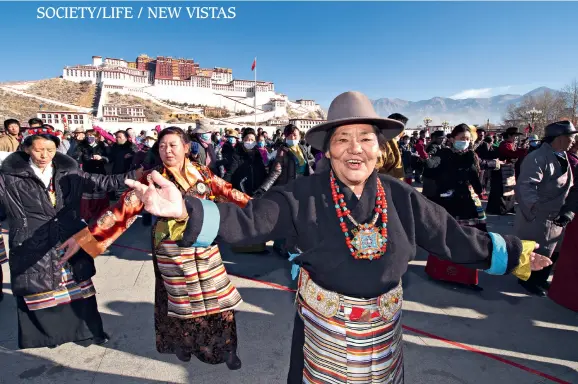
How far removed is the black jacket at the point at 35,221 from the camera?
9.18ft

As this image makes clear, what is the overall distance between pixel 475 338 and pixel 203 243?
3098mm

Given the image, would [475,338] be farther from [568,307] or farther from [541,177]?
[541,177]

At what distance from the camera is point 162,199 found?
129 cm

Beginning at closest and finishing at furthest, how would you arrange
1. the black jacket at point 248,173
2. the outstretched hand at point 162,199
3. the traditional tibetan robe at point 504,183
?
the outstretched hand at point 162,199 < the black jacket at point 248,173 < the traditional tibetan robe at point 504,183

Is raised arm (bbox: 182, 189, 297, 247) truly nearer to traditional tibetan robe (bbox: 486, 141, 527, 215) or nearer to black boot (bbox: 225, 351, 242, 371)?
black boot (bbox: 225, 351, 242, 371)

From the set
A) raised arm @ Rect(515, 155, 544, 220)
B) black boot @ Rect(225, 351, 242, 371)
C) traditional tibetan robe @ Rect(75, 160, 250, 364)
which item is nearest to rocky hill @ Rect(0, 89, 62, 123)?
traditional tibetan robe @ Rect(75, 160, 250, 364)

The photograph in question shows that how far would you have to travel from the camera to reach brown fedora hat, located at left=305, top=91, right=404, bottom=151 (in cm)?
155

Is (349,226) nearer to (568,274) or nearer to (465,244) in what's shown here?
(465,244)

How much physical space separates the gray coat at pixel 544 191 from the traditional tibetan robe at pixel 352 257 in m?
2.82

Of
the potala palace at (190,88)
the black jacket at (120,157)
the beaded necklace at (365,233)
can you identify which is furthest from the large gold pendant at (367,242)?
the potala palace at (190,88)

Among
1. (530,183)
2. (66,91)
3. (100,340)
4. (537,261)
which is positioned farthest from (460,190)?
(66,91)

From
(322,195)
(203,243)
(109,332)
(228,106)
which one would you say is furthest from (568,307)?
(228,106)

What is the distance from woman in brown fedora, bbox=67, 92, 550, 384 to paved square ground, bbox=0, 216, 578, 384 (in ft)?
4.82

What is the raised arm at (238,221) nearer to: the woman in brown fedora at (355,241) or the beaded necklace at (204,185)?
the woman in brown fedora at (355,241)
